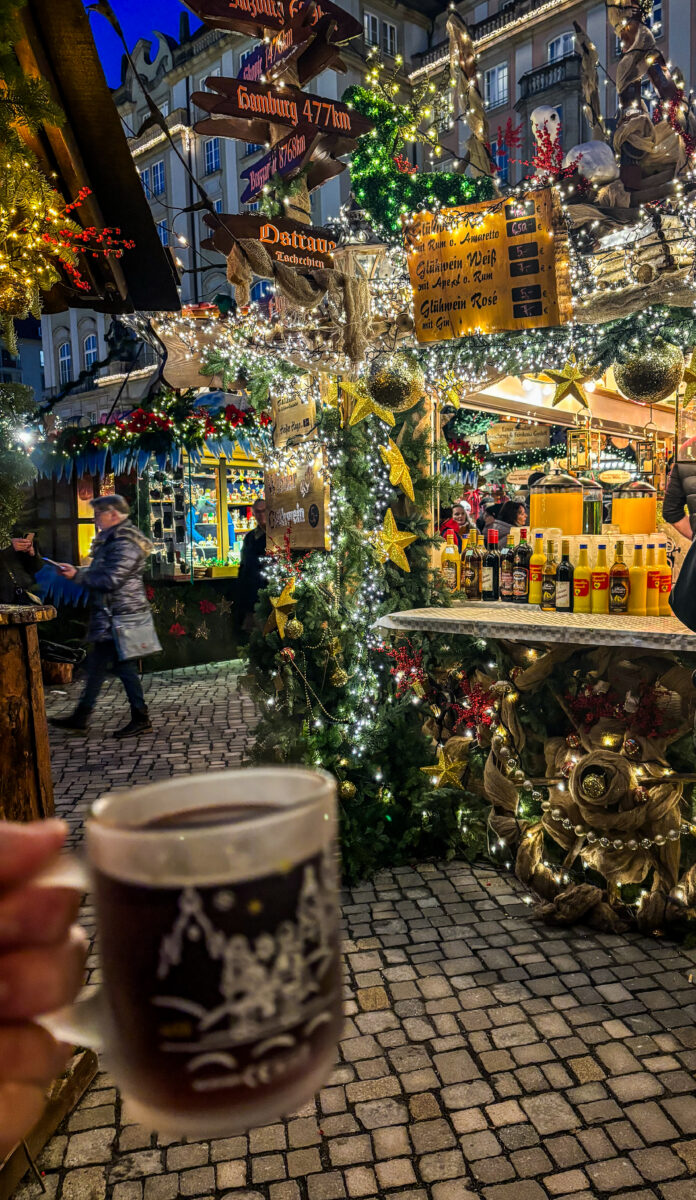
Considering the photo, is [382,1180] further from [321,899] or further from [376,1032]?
[321,899]

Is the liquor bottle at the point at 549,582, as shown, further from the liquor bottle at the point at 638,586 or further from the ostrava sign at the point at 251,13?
the ostrava sign at the point at 251,13

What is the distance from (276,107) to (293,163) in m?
0.28

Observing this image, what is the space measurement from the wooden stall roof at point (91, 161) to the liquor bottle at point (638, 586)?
3.37 m

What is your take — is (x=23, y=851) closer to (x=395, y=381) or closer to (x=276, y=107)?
(x=395, y=381)

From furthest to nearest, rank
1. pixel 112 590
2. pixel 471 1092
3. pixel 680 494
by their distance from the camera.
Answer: pixel 112 590, pixel 680 494, pixel 471 1092

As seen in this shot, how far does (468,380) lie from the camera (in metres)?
4.90

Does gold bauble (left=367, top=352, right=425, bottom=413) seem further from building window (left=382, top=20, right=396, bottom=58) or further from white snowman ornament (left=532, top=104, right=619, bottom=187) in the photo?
building window (left=382, top=20, right=396, bottom=58)

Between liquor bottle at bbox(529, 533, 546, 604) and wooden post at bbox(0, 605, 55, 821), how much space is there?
2.79 m

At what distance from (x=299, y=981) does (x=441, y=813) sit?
4169 mm

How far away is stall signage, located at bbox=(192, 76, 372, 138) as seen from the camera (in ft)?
12.0

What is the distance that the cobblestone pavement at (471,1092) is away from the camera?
2.21m

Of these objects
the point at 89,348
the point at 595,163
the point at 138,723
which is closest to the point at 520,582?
the point at 595,163

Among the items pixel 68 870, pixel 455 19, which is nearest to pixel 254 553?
pixel 455 19

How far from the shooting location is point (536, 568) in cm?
437
